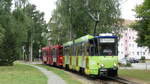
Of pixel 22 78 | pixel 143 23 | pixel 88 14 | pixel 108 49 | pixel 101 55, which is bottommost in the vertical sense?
pixel 22 78

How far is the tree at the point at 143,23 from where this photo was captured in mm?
21241

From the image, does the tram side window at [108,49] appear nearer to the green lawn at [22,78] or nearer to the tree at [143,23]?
the tree at [143,23]

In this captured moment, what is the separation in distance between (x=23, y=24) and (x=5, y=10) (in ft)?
8.76

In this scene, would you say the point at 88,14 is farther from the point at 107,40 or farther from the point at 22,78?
the point at 22,78

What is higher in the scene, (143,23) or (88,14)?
(88,14)

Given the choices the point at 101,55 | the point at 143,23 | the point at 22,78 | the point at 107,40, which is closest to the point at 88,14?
the point at 143,23

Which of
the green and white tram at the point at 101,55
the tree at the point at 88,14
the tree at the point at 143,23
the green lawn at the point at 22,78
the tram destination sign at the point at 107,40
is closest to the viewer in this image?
the green lawn at the point at 22,78

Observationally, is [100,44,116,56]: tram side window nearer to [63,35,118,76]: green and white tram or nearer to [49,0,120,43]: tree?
[63,35,118,76]: green and white tram

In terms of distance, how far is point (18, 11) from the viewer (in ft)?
110

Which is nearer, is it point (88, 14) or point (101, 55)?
point (101, 55)

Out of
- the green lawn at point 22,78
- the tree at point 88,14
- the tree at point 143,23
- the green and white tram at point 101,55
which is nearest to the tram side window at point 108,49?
the green and white tram at point 101,55

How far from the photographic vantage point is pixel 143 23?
82.0ft

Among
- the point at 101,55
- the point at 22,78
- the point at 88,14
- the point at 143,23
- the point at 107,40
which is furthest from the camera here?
the point at 88,14

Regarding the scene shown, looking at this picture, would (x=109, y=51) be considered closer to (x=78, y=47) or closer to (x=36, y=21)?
(x=78, y=47)
